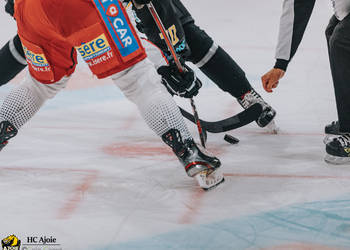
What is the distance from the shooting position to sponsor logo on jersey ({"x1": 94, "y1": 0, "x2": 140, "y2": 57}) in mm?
1260

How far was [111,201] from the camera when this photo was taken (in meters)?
1.32

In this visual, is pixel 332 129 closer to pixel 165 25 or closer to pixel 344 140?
pixel 344 140

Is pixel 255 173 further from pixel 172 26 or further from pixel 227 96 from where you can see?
pixel 227 96

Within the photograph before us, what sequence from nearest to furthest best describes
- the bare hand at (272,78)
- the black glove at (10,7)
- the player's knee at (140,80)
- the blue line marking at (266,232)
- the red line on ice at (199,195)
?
the blue line marking at (266,232), the red line on ice at (199,195), the player's knee at (140,80), the black glove at (10,7), the bare hand at (272,78)

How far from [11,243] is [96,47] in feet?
1.62

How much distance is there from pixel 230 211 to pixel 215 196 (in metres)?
0.10

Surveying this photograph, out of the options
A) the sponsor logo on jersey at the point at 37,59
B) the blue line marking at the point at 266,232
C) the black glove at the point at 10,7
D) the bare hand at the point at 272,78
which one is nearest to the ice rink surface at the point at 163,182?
the blue line marking at the point at 266,232

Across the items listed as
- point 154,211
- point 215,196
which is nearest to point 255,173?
point 215,196

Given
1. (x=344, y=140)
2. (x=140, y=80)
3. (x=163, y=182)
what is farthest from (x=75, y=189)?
(x=344, y=140)

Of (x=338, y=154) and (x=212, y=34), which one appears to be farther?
(x=212, y=34)

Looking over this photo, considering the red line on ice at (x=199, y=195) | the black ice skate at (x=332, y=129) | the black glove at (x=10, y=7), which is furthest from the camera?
the black ice skate at (x=332, y=129)

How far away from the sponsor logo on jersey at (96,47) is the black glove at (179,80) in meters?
0.21

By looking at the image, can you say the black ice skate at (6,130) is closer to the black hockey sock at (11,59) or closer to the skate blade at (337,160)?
the black hockey sock at (11,59)

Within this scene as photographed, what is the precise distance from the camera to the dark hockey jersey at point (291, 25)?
1.60 meters
